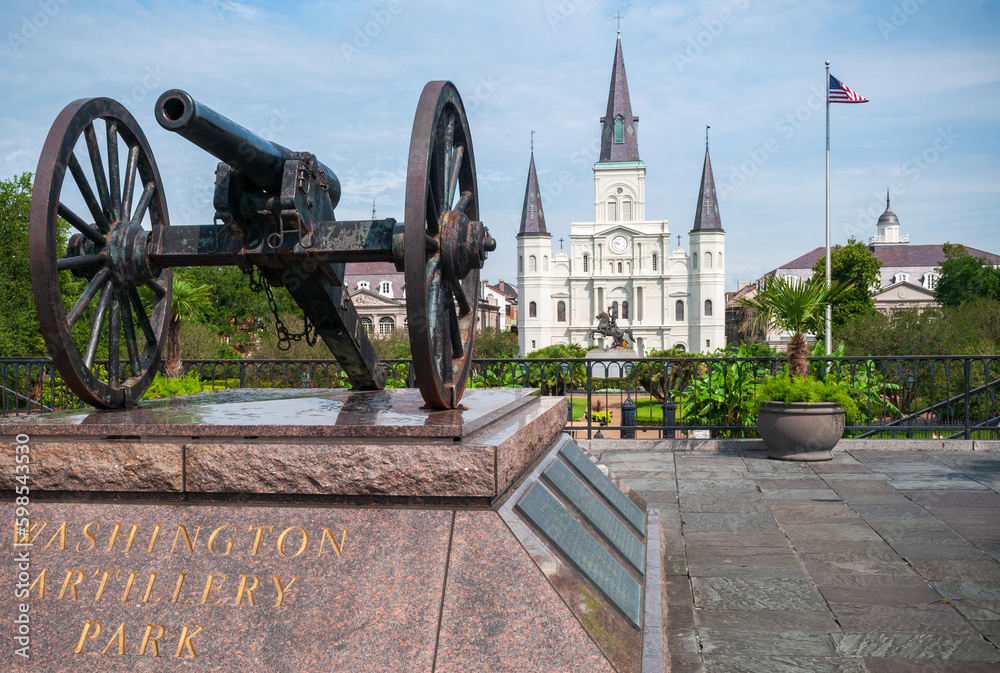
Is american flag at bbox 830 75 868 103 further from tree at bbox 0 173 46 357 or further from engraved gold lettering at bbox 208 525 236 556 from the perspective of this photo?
tree at bbox 0 173 46 357

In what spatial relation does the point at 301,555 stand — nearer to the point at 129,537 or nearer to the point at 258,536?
the point at 258,536

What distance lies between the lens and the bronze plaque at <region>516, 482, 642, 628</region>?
2.96 meters

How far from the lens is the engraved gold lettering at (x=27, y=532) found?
9.81ft

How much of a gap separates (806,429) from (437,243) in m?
5.74

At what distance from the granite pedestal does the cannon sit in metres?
0.53

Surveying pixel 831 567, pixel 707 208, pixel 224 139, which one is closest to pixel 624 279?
pixel 707 208

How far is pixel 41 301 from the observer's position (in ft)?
11.1

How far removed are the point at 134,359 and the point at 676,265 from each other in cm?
7503

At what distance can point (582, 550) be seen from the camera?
10.3ft

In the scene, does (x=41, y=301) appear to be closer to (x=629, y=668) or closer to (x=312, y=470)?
(x=312, y=470)

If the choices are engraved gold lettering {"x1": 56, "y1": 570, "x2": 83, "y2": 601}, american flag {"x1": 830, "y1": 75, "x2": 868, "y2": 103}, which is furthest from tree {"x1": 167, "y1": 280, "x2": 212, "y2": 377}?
american flag {"x1": 830, "y1": 75, "x2": 868, "y2": 103}

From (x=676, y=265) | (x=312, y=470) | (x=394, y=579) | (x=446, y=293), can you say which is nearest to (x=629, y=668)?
(x=394, y=579)

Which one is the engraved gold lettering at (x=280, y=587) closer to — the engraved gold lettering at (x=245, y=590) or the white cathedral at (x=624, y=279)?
the engraved gold lettering at (x=245, y=590)

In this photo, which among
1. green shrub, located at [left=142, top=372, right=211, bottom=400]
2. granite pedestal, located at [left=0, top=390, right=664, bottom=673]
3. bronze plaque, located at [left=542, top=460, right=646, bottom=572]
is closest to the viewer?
granite pedestal, located at [left=0, top=390, right=664, bottom=673]
